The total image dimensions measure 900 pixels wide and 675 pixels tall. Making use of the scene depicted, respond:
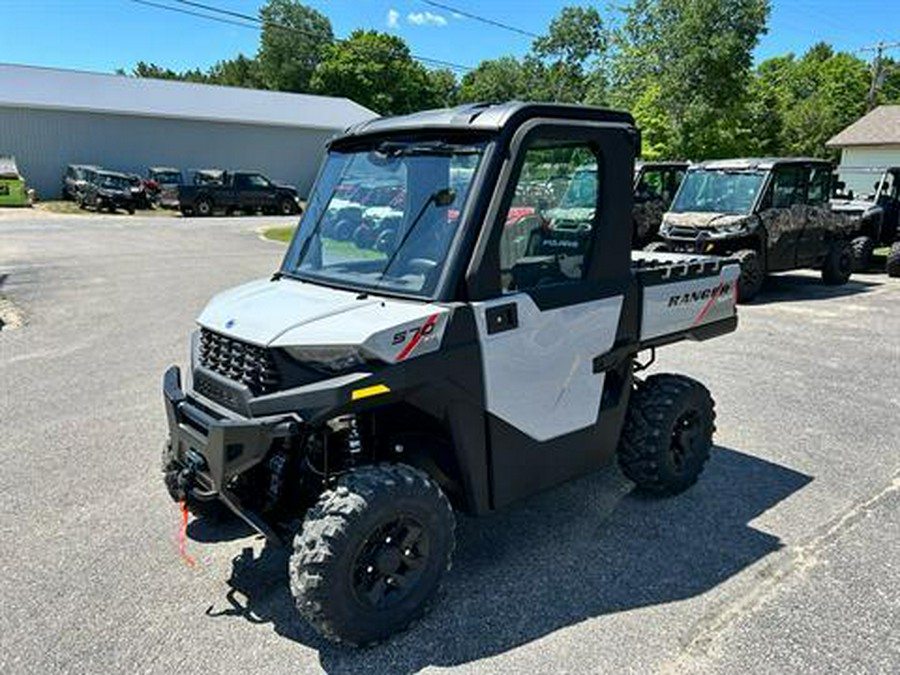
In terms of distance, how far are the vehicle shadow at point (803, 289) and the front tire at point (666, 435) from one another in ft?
25.9

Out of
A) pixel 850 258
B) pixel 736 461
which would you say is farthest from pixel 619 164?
pixel 850 258

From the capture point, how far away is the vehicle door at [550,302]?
313 cm

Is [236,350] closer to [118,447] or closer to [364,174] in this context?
[364,174]

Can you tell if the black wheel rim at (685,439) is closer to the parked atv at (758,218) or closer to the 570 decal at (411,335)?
the 570 decal at (411,335)

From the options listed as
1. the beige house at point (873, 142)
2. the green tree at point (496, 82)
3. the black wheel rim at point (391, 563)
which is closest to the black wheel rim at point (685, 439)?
the black wheel rim at point (391, 563)

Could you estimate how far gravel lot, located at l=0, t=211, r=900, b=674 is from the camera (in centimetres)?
292

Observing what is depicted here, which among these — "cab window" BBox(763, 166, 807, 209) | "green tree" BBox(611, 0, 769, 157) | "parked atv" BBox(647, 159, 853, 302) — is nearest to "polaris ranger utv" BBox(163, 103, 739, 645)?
"parked atv" BBox(647, 159, 853, 302)

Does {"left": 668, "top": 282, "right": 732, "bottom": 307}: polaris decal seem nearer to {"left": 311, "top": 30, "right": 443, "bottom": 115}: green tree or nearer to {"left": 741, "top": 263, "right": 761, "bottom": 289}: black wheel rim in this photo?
{"left": 741, "top": 263, "right": 761, "bottom": 289}: black wheel rim

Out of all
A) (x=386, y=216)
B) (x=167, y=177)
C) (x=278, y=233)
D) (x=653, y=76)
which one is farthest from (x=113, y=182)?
(x=386, y=216)

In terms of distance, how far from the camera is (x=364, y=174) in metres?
3.60

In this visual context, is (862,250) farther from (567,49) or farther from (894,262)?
(567,49)

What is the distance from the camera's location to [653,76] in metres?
25.5

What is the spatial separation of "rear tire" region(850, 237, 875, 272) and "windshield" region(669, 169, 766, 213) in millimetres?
3408

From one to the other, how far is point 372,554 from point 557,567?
1118mm
